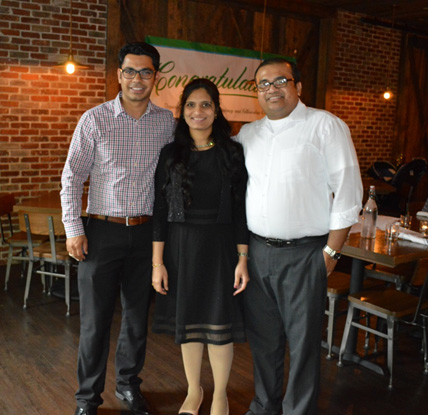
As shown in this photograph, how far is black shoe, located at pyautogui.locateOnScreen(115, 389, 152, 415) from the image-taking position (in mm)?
2660

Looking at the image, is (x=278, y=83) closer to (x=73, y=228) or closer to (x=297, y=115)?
(x=297, y=115)

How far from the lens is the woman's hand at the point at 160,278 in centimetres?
241

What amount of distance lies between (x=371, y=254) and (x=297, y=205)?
0.97 m

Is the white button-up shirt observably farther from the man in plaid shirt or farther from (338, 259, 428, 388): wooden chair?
(338, 259, 428, 388): wooden chair

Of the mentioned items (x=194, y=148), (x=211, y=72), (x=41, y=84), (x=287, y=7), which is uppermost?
(x=287, y=7)

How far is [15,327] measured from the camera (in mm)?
3791

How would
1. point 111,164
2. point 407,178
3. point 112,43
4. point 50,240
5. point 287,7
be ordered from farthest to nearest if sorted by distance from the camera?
point 407,178, point 287,7, point 112,43, point 50,240, point 111,164

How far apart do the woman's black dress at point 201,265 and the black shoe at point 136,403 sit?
1.60 feet

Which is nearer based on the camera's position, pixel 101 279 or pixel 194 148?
pixel 194 148

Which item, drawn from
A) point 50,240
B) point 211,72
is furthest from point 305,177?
point 211,72

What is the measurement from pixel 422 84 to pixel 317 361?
27.0ft

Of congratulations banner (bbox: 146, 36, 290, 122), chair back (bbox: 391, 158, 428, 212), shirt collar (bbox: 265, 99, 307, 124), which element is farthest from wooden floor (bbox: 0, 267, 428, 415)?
chair back (bbox: 391, 158, 428, 212)

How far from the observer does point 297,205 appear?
2242 mm

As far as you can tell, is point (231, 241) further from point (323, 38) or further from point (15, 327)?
point (323, 38)
